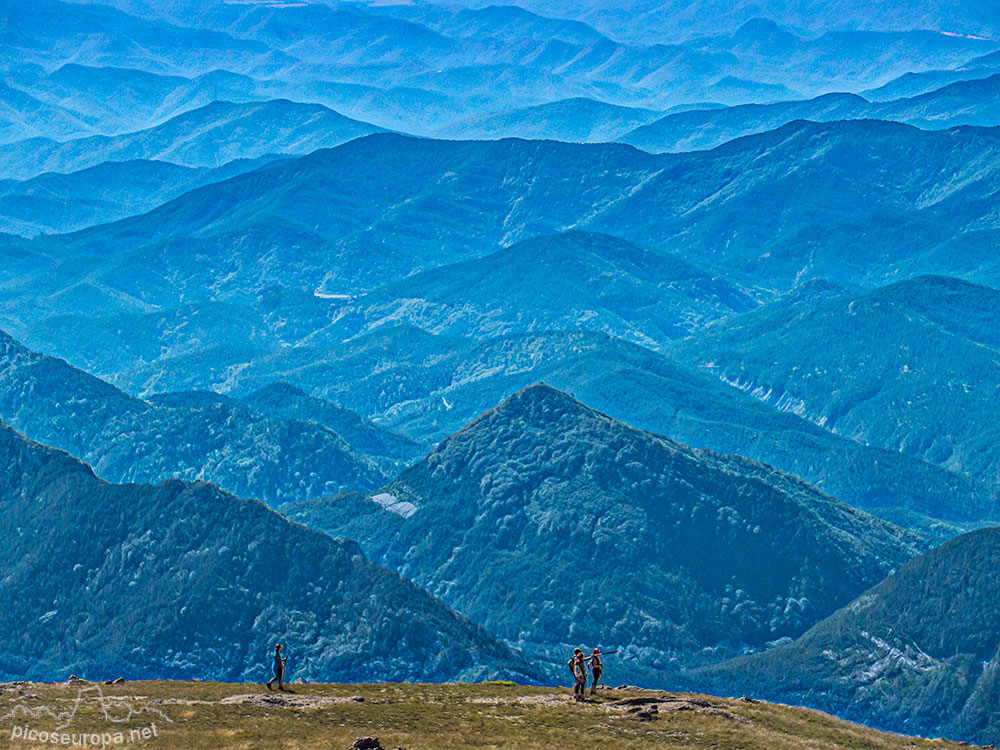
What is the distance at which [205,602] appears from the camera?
130 metres

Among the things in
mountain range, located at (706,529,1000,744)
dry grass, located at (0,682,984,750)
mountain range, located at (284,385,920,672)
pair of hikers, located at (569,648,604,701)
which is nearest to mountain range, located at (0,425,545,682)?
mountain range, located at (706,529,1000,744)

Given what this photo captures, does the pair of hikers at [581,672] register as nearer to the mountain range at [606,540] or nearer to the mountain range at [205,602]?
the mountain range at [205,602]

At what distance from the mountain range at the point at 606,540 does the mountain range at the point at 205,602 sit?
19796 millimetres

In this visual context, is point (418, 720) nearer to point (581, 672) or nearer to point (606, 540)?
point (581, 672)

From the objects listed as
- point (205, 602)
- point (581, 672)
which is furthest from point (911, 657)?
point (581, 672)

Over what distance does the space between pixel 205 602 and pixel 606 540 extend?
39288 millimetres

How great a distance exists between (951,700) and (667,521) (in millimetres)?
37190

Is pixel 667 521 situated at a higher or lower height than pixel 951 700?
higher

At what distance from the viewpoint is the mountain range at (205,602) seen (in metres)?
126

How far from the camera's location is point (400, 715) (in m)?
84.4

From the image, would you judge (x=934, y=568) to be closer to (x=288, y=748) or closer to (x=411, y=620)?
(x=411, y=620)

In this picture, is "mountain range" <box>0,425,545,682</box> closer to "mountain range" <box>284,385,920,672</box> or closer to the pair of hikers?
"mountain range" <box>284,385,920,672</box>

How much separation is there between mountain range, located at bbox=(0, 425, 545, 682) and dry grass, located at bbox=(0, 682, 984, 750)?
111ft

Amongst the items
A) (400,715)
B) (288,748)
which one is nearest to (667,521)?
(400,715)
